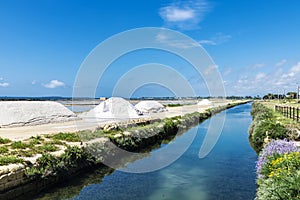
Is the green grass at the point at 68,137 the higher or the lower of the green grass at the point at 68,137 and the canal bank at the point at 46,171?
the higher

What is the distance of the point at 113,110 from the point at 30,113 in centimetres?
702

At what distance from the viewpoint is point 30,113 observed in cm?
2177

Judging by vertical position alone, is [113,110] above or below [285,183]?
above

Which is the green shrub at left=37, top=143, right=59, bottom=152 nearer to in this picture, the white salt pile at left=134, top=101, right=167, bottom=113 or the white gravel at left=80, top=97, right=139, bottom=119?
the white gravel at left=80, top=97, right=139, bottom=119

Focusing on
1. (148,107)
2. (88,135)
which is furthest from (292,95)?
(88,135)

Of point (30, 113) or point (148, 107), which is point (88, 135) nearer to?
point (30, 113)

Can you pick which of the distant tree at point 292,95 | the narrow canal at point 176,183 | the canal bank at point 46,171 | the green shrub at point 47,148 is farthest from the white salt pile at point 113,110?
the distant tree at point 292,95

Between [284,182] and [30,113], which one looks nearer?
[284,182]

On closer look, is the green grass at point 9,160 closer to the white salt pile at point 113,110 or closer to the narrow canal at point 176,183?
the narrow canal at point 176,183

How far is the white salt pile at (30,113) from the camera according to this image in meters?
20.3

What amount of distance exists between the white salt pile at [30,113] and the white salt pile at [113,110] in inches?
81.9

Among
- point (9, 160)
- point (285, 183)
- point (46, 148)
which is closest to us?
point (285, 183)

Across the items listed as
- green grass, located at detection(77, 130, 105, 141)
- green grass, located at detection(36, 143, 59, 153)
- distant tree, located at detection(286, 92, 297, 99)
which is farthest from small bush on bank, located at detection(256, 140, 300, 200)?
distant tree, located at detection(286, 92, 297, 99)

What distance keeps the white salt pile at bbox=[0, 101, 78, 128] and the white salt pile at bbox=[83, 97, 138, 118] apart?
2.08 meters
